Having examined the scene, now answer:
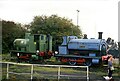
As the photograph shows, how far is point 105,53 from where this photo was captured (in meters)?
23.2

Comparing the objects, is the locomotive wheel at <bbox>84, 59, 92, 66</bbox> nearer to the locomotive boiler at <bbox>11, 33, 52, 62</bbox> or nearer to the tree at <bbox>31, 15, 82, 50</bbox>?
→ the locomotive boiler at <bbox>11, 33, 52, 62</bbox>

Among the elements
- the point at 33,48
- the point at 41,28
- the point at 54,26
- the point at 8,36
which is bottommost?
the point at 33,48

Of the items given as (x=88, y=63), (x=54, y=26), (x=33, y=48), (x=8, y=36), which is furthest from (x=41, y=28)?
(x=88, y=63)

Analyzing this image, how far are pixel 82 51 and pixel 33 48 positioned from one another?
5.42 m

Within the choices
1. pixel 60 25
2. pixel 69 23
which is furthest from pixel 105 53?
pixel 69 23

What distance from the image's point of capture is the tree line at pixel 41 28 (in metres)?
38.7

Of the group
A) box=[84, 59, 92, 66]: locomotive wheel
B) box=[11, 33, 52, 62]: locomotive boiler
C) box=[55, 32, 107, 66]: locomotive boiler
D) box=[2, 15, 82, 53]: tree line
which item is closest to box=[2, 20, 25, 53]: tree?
box=[2, 15, 82, 53]: tree line

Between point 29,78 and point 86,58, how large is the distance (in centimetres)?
851

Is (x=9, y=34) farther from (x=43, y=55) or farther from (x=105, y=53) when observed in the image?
(x=105, y=53)

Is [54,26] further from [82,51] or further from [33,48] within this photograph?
[82,51]

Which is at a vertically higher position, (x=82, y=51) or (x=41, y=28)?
(x=41, y=28)

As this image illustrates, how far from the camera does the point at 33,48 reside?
2675 centimetres

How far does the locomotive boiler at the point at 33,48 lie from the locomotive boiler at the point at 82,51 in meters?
3.11

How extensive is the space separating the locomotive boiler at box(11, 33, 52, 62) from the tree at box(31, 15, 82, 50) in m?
13.3
